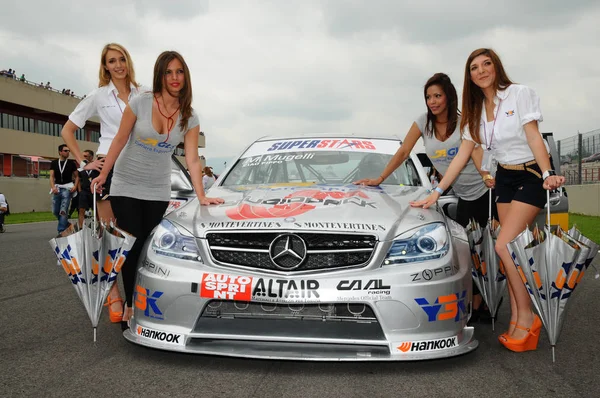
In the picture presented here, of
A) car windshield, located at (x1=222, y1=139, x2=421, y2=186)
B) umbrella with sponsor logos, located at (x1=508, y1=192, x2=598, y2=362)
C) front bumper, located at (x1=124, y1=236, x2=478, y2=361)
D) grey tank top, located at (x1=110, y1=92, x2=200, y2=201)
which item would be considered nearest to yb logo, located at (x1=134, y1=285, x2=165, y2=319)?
front bumper, located at (x1=124, y1=236, x2=478, y2=361)

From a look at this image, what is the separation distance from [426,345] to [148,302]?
60.9 inches

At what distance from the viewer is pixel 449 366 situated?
3.37 m

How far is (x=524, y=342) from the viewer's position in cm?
372

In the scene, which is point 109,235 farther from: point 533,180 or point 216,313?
point 533,180

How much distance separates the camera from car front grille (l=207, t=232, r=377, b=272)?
130 inches

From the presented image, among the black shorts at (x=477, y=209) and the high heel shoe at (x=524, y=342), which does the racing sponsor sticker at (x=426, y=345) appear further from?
the black shorts at (x=477, y=209)

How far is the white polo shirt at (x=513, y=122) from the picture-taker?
3771 mm

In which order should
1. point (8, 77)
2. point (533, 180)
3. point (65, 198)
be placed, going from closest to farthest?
1. point (533, 180)
2. point (65, 198)
3. point (8, 77)

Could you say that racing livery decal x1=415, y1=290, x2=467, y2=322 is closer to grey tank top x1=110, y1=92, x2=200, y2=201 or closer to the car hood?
the car hood

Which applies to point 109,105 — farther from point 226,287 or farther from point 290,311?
point 290,311

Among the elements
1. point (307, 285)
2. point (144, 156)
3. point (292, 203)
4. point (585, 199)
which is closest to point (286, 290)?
point (307, 285)

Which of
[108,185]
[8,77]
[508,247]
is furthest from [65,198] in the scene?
[8,77]

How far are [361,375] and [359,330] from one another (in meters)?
0.23

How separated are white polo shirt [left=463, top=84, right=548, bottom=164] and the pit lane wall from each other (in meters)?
17.7
